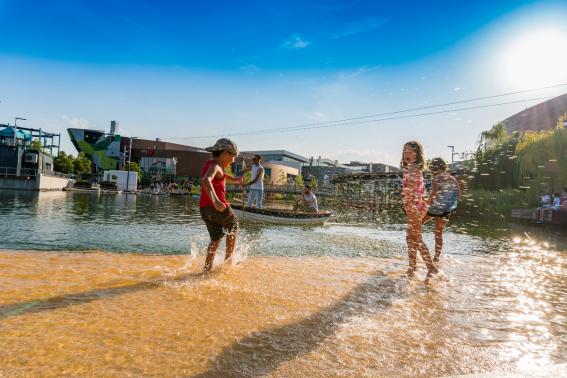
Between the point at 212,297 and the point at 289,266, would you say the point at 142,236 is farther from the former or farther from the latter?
the point at 212,297

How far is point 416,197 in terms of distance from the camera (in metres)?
5.71

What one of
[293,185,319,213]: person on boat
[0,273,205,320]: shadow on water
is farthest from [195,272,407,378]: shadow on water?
[293,185,319,213]: person on boat

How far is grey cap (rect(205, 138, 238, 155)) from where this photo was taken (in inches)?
200

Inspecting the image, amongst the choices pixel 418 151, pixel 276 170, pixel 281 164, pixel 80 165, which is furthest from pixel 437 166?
pixel 281 164

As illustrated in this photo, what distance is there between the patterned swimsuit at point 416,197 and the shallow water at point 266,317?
1.10 metres

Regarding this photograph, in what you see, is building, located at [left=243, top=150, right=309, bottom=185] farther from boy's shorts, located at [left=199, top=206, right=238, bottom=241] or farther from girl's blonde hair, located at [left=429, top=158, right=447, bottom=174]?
boy's shorts, located at [left=199, top=206, right=238, bottom=241]

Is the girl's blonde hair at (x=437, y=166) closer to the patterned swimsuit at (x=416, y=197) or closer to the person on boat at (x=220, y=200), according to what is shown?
the patterned swimsuit at (x=416, y=197)

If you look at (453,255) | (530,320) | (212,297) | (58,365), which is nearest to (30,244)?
(212,297)

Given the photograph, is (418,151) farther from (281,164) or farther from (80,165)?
(281,164)

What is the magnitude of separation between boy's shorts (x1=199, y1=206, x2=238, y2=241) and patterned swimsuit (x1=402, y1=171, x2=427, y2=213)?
2842 millimetres

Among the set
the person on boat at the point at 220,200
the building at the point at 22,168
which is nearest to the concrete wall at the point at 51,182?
the building at the point at 22,168

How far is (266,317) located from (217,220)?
1.98 meters

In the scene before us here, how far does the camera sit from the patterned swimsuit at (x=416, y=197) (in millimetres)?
5723

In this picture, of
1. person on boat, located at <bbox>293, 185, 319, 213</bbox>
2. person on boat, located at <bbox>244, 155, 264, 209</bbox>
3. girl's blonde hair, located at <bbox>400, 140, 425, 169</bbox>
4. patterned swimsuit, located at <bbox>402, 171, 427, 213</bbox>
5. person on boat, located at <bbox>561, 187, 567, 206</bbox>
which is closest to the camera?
patterned swimsuit, located at <bbox>402, 171, 427, 213</bbox>
